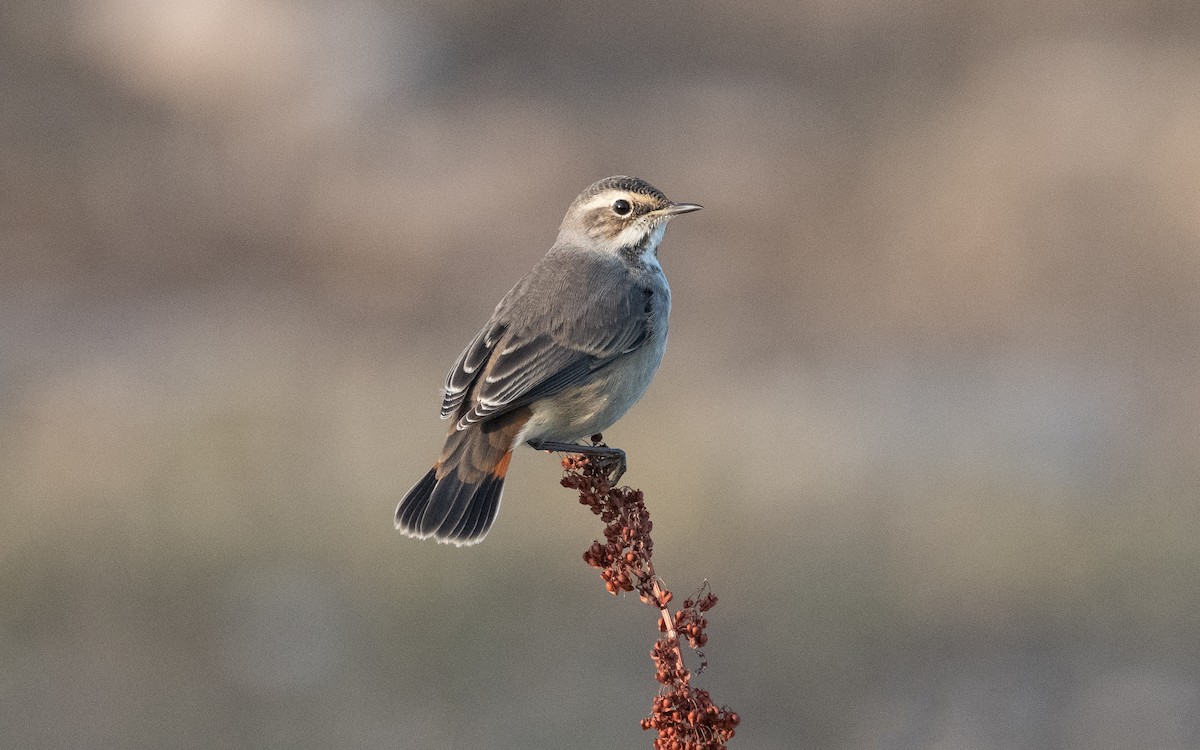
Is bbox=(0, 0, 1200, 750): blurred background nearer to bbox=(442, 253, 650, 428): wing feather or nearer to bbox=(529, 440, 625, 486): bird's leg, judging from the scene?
bbox=(442, 253, 650, 428): wing feather

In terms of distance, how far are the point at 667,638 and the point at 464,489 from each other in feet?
6.95

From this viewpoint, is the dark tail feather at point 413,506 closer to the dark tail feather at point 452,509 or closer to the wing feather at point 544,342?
the dark tail feather at point 452,509

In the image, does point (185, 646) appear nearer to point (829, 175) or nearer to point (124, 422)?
point (124, 422)

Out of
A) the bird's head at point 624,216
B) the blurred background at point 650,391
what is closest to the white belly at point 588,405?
the bird's head at point 624,216

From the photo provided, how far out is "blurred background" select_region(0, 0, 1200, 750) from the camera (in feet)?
30.6

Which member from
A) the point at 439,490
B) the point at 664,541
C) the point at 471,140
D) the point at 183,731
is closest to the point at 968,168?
the point at 471,140

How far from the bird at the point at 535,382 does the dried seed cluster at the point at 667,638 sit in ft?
4.31

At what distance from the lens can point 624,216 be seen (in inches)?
245

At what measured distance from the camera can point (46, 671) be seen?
9.32m

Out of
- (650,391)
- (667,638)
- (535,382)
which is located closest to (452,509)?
(535,382)

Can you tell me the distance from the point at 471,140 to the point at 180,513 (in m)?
10.8

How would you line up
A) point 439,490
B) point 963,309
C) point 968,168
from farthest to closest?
point 968,168 → point 963,309 → point 439,490

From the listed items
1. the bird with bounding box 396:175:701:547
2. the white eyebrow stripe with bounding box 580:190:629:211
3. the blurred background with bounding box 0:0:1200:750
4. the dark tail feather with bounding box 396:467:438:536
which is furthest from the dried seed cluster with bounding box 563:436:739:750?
the blurred background with bounding box 0:0:1200:750

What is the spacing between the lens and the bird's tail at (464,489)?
5539 mm
